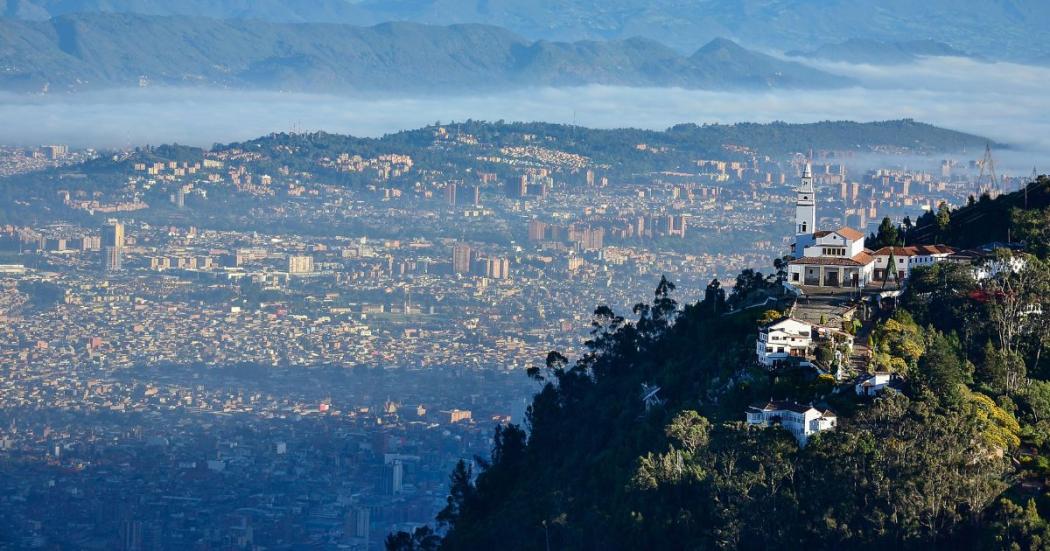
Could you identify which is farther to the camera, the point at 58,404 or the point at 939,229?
the point at 58,404

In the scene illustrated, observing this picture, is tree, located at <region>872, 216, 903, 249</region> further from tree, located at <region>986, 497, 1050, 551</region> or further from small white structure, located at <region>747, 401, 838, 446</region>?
tree, located at <region>986, 497, 1050, 551</region>

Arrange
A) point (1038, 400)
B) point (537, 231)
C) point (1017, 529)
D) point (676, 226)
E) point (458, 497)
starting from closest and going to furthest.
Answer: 1. point (1017, 529)
2. point (1038, 400)
3. point (458, 497)
4. point (676, 226)
5. point (537, 231)

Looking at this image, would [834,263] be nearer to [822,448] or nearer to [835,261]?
[835,261]

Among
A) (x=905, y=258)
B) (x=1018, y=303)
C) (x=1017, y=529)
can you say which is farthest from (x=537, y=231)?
(x=1017, y=529)

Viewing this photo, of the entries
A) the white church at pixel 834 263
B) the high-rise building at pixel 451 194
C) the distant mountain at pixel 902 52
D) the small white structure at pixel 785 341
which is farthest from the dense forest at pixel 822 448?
the distant mountain at pixel 902 52

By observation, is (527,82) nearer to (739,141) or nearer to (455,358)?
(739,141)

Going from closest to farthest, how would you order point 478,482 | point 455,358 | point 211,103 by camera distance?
1. point 478,482
2. point 455,358
3. point 211,103

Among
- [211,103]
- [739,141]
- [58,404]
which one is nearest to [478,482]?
[58,404]

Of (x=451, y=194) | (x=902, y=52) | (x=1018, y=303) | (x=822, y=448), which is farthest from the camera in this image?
(x=902, y=52)
